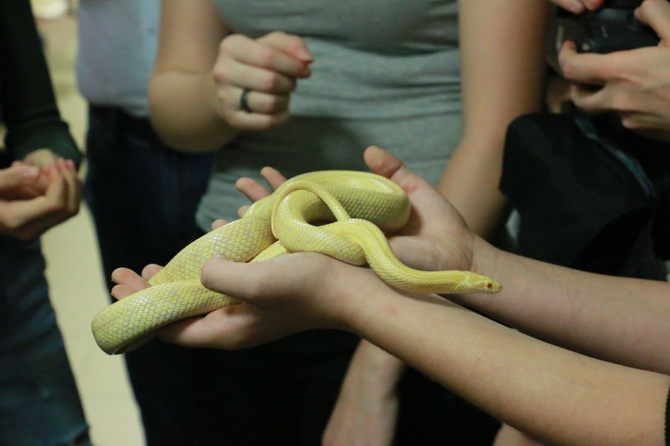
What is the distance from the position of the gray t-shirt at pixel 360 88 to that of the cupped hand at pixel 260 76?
0.05 metres

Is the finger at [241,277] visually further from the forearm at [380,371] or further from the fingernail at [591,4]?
the fingernail at [591,4]

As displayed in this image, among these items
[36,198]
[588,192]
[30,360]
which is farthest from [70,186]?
[588,192]

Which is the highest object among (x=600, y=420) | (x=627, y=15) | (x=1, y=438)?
(x=627, y=15)

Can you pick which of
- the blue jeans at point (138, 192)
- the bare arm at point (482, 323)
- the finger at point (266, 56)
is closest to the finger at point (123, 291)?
the bare arm at point (482, 323)

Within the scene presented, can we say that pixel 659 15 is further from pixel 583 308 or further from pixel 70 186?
pixel 70 186

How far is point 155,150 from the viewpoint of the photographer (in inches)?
56.5

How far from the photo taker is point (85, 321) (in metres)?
1.54

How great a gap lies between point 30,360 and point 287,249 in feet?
2.31

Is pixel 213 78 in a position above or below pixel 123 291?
above

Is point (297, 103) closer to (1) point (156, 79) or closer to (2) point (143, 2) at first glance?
(1) point (156, 79)

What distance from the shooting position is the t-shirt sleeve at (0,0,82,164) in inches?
47.8

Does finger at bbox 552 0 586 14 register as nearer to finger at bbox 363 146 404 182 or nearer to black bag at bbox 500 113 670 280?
black bag at bbox 500 113 670 280

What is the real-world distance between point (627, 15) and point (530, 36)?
0.43 ft

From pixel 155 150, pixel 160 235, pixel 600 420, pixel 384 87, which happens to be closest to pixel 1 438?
pixel 160 235
